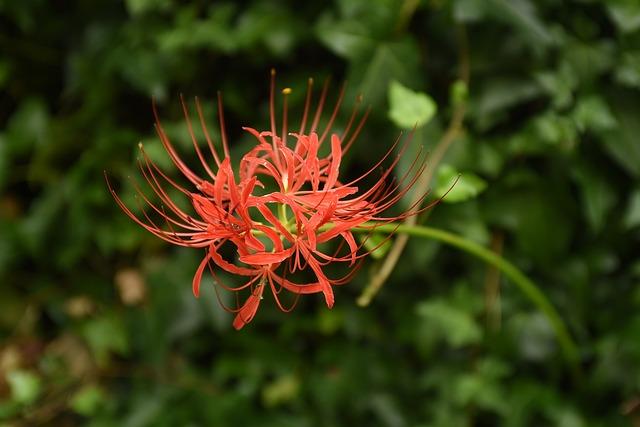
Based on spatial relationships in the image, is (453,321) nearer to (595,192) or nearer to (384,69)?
(595,192)

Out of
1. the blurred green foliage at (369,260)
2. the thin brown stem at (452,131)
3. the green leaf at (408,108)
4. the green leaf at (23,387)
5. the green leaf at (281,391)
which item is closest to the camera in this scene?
the green leaf at (408,108)

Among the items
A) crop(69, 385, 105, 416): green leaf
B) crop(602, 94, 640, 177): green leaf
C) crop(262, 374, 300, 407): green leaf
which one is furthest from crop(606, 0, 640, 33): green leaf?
crop(69, 385, 105, 416): green leaf

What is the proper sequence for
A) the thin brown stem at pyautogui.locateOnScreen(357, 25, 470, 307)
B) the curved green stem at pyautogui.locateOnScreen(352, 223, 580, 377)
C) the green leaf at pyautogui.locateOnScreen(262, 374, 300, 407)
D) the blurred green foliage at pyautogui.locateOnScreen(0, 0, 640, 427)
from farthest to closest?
the green leaf at pyautogui.locateOnScreen(262, 374, 300, 407) → the blurred green foliage at pyautogui.locateOnScreen(0, 0, 640, 427) → the thin brown stem at pyautogui.locateOnScreen(357, 25, 470, 307) → the curved green stem at pyautogui.locateOnScreen(352, 223, 580, 377)

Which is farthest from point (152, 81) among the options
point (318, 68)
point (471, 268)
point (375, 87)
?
point (471, 268)

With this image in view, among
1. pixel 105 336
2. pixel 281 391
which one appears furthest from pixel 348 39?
pixel 105 336

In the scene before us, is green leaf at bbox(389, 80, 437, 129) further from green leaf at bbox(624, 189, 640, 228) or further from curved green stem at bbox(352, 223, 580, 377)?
green leaf at bbox(624, 189, 640, 228)

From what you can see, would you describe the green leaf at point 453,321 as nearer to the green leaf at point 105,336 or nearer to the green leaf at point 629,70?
the green leaf at point 629,70

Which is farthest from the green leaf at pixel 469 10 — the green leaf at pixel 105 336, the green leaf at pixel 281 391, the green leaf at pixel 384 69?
the green leaf at pixel 105 336
